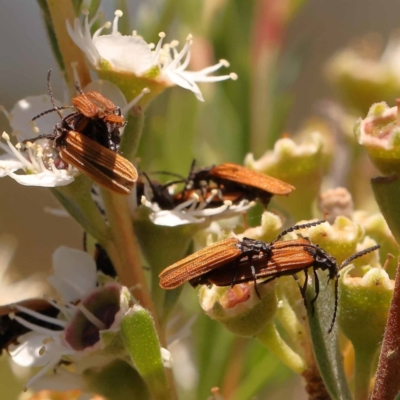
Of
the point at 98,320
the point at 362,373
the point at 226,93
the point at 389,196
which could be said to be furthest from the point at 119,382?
the point at 226,93

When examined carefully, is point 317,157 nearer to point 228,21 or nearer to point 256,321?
point 256,321

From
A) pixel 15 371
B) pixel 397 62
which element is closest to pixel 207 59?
pixel 397 62

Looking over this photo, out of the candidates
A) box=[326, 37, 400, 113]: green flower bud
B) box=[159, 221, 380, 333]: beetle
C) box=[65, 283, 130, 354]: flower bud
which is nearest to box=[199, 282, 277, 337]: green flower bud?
box=[159, 221, 380, 333]: beetle

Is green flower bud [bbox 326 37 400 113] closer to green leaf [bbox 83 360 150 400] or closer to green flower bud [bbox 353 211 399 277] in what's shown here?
green flower bud [bbox 353 211 399 277]

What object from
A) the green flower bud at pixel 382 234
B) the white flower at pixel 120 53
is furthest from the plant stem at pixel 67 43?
the green flower bud at pixel 382 234

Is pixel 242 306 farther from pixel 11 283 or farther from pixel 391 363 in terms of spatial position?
pixel 11 283
